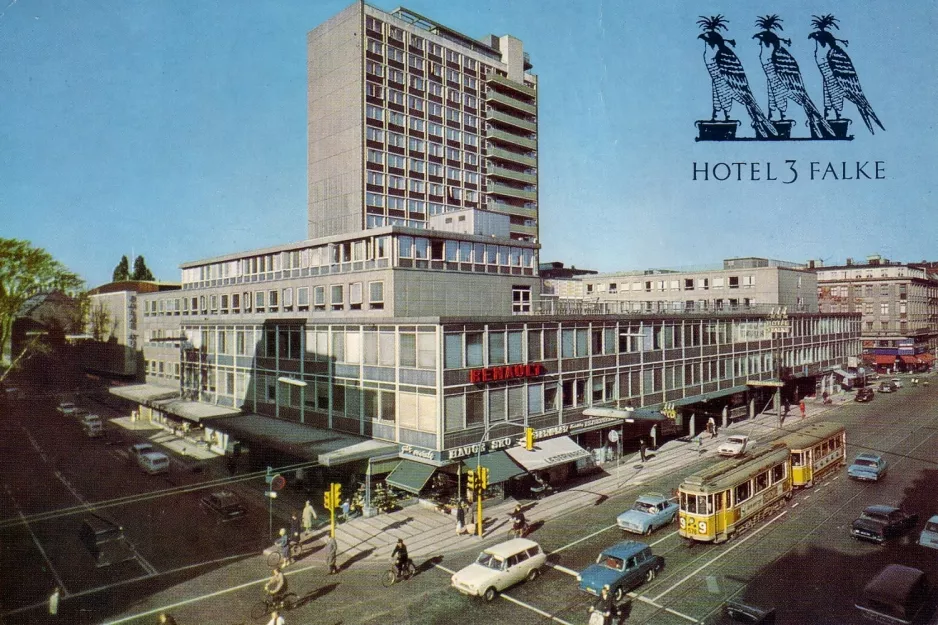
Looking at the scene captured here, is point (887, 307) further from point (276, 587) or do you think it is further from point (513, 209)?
point (276, 587)

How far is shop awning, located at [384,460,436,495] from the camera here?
30.3 meters

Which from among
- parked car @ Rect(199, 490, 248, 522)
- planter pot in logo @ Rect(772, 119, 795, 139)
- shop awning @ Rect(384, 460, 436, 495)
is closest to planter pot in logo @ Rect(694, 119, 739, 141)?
planter pot in logo @ Rect(772, 119, 795, 139)

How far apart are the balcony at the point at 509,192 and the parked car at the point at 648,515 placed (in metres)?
65.2

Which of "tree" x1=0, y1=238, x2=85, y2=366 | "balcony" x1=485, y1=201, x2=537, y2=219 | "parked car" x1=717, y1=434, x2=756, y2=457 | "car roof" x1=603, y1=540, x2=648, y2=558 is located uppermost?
"balcony" x1=485, y1=201, x2=537, y2=219

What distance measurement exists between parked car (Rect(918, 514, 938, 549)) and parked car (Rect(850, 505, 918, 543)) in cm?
95

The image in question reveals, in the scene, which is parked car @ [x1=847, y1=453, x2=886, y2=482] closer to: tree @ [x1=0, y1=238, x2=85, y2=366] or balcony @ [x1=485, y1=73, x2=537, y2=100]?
tree @ [x1=0, y1=238, x2=85, y2=366]

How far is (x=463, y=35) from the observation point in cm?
8638

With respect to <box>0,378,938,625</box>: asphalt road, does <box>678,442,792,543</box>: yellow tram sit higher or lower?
higher

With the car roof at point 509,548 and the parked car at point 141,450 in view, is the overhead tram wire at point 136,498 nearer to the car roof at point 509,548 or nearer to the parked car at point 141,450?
the parked car at point 141,450

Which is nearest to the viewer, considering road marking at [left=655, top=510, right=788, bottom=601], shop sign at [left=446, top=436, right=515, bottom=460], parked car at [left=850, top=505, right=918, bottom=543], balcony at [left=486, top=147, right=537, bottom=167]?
road marking at [left=655, top=510, right=788, bottom=601]

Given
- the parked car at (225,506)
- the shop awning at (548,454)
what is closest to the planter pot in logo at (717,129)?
the shop awning at (548,454)

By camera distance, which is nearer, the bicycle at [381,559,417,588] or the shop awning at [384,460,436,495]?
the bicycle at [381,559,417,588]

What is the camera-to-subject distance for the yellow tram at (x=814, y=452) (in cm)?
3334

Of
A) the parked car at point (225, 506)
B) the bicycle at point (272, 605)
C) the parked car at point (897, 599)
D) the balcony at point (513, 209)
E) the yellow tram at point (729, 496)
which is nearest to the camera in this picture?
the parked car at point (897, 599)
